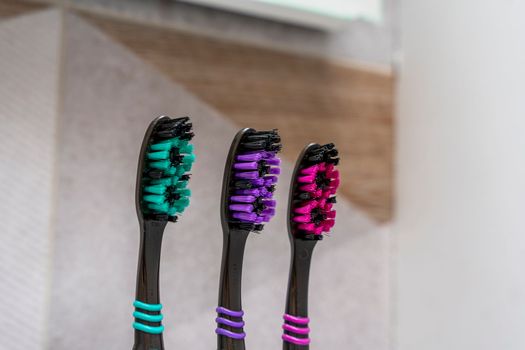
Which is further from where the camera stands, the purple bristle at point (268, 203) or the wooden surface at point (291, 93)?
the wooden surface at point (291, 93)

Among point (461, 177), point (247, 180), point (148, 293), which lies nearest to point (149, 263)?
point (148, 293)

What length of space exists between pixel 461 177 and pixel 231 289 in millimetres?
477

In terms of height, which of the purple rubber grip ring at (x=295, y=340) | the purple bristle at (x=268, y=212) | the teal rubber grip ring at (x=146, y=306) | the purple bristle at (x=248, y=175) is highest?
the purple bristle at (x=248, y=175)

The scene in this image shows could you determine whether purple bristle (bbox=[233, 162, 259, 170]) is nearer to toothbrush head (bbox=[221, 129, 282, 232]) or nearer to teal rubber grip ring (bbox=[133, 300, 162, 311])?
toothbrush head (bbox=[221, 129, 282, 232])

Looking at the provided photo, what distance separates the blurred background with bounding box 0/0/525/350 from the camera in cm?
78

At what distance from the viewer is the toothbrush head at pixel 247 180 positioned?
66 cm

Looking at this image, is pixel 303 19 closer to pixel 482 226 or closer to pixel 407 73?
pixel 407 73

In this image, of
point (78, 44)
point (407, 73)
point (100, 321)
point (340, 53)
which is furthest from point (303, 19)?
point (100, 321)

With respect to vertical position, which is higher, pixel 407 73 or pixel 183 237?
pixel 407 73

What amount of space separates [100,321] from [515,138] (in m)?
0.63

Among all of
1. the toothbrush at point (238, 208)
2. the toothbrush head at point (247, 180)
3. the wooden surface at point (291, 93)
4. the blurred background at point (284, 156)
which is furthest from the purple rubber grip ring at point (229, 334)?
the wooden surface at point (291, 93)

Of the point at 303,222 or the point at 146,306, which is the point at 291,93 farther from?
the point at 146,306

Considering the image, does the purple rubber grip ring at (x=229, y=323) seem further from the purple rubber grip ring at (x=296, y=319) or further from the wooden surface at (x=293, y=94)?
the wooden surface at (x=293, y=94)

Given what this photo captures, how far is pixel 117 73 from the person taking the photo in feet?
2.75
